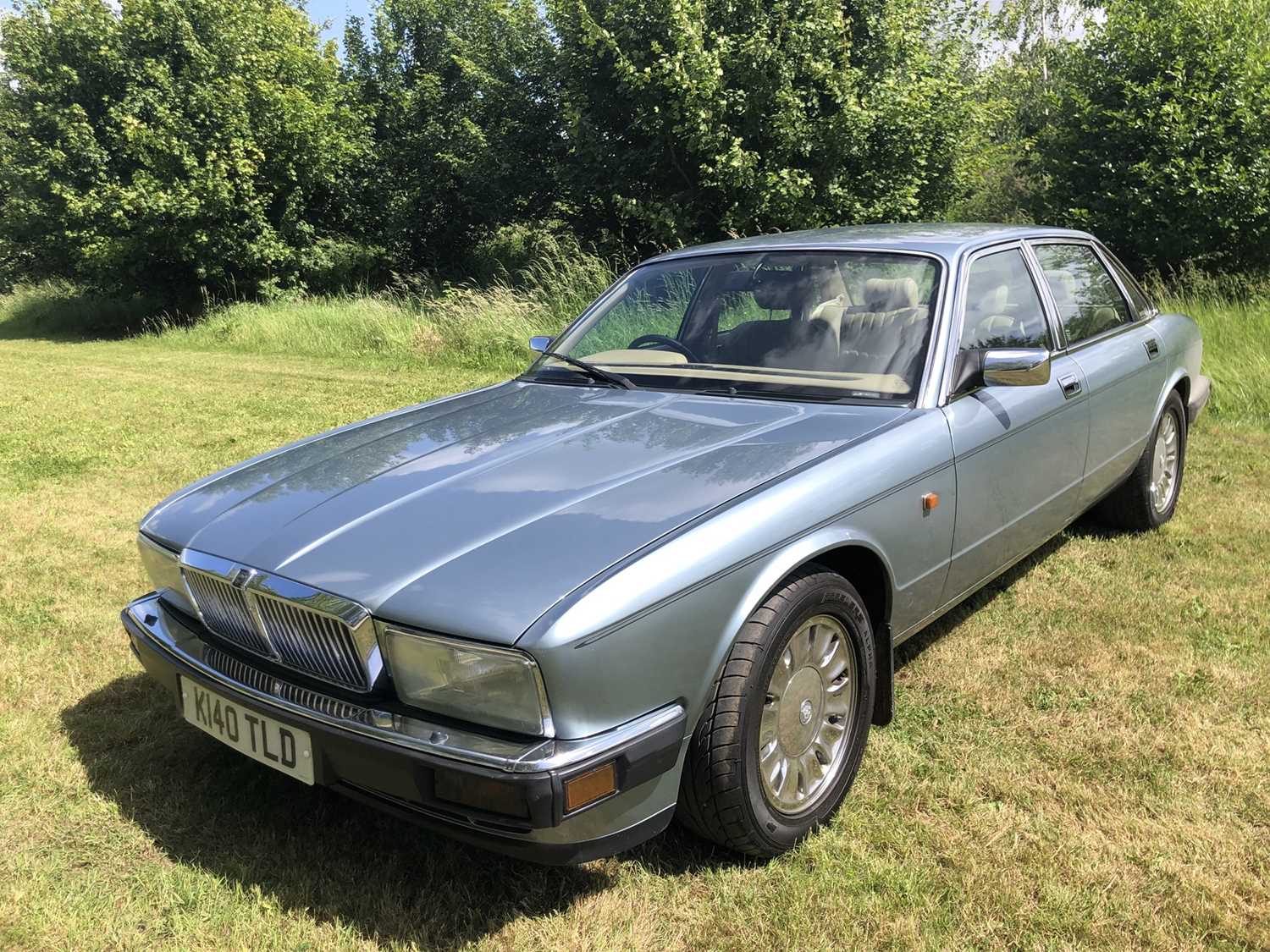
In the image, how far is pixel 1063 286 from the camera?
13.2ft

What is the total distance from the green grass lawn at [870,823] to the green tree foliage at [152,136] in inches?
636

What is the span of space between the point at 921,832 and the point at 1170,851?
599mm

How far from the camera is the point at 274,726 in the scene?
2189 mm

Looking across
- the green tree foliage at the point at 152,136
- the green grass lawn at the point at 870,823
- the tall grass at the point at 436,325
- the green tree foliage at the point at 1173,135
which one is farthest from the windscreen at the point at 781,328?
the green tree foliage at the point at 152,136

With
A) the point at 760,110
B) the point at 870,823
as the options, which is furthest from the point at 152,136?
the point at 870,823

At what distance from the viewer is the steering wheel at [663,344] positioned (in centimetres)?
346

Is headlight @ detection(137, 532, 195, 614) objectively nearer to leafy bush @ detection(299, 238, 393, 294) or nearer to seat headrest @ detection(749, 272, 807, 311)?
seat headrest @ detection(749, 272, 807, 311)

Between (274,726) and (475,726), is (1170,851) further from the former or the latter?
(274,726)

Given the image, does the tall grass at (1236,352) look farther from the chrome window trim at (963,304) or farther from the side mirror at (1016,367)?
the side mirror at (1016,367)

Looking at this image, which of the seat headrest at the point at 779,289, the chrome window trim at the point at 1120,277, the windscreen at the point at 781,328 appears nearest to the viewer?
the windscreen at the point at 781,328

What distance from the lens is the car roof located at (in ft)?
11.4

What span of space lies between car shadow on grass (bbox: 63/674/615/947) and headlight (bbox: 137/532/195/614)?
57cm

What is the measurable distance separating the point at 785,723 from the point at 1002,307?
1935mm

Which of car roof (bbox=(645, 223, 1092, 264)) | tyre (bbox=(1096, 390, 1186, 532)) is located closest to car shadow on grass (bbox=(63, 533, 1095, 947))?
car roof (bbox=(645, 223, 1092, 264))
